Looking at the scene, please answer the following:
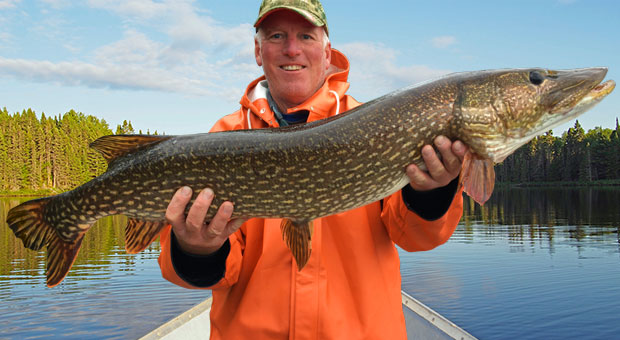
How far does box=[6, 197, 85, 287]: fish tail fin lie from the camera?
8.01 feet

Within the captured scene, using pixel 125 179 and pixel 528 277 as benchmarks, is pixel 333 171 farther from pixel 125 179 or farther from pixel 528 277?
pixel 528 277

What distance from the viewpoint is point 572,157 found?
6300 centimetres

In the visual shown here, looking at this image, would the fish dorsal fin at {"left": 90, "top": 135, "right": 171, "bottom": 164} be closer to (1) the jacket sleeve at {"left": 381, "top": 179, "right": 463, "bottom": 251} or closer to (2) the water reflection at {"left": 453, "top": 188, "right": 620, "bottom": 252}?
(1) the jacket sleeve at {"left": 381, "top": 179, "right": 463, "bottom": 251}

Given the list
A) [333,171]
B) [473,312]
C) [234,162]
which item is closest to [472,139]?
[333,171]

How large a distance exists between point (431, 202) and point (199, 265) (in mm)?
1244

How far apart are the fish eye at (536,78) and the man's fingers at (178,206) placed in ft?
6.07

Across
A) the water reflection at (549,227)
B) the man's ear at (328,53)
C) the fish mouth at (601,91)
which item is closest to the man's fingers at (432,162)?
the fish mouth at (601,91)

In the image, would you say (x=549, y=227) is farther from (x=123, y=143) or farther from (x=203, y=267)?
(x=123, y=143)

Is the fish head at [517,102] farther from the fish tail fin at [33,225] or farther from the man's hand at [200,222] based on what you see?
the fish tail fin at [33,225]

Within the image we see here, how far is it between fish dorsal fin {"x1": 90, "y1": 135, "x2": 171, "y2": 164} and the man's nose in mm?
902

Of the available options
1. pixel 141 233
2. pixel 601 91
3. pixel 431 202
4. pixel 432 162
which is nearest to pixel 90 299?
pixel 141 233

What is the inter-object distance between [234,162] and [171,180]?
1.10 ft

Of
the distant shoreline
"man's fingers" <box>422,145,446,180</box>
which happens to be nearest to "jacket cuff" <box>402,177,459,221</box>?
"man's fingers" <box>422,145,446,180</box>

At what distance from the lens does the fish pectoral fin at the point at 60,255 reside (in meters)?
2.43
